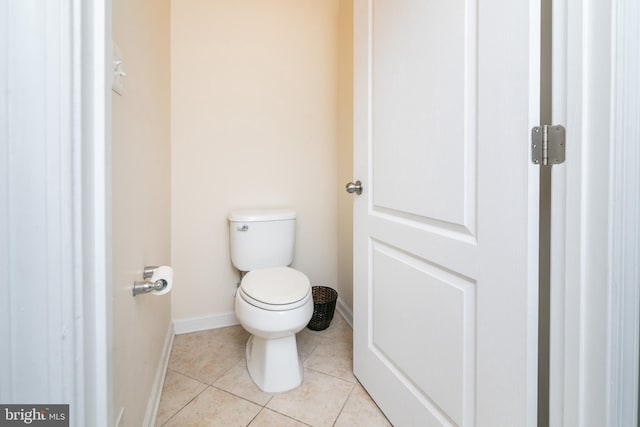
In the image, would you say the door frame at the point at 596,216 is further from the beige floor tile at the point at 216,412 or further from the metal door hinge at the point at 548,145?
the beige floor tile at the point at 216,412

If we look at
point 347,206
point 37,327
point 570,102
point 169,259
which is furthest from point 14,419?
point 347,206

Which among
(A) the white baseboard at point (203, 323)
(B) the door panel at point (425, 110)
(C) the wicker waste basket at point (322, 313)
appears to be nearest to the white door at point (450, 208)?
(B) the door panel at point (425, 110)

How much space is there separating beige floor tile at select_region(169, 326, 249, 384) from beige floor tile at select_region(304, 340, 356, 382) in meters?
0.37

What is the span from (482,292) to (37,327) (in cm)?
81

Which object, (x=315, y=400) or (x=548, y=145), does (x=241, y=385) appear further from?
(x=548, y=145)

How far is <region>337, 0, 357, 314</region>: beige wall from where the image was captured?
1.87 m

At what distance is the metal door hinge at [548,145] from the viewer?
59 cm

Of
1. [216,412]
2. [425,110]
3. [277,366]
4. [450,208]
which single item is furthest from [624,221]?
[216,412]

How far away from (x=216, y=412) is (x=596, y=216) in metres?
1.32

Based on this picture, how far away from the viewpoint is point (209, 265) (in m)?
1.84

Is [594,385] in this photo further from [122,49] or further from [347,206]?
[347,206]

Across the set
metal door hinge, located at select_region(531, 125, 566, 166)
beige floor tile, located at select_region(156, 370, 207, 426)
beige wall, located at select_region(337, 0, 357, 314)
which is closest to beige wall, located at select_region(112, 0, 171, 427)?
beige floor tile, located at select_region(156, 370, 207, 426)

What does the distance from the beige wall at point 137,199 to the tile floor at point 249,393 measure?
167mm

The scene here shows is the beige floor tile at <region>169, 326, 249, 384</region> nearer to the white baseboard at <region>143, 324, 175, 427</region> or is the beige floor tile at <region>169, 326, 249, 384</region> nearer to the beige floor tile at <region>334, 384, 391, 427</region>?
the white baseboard at <region>143, 324, 175, 427</region>
